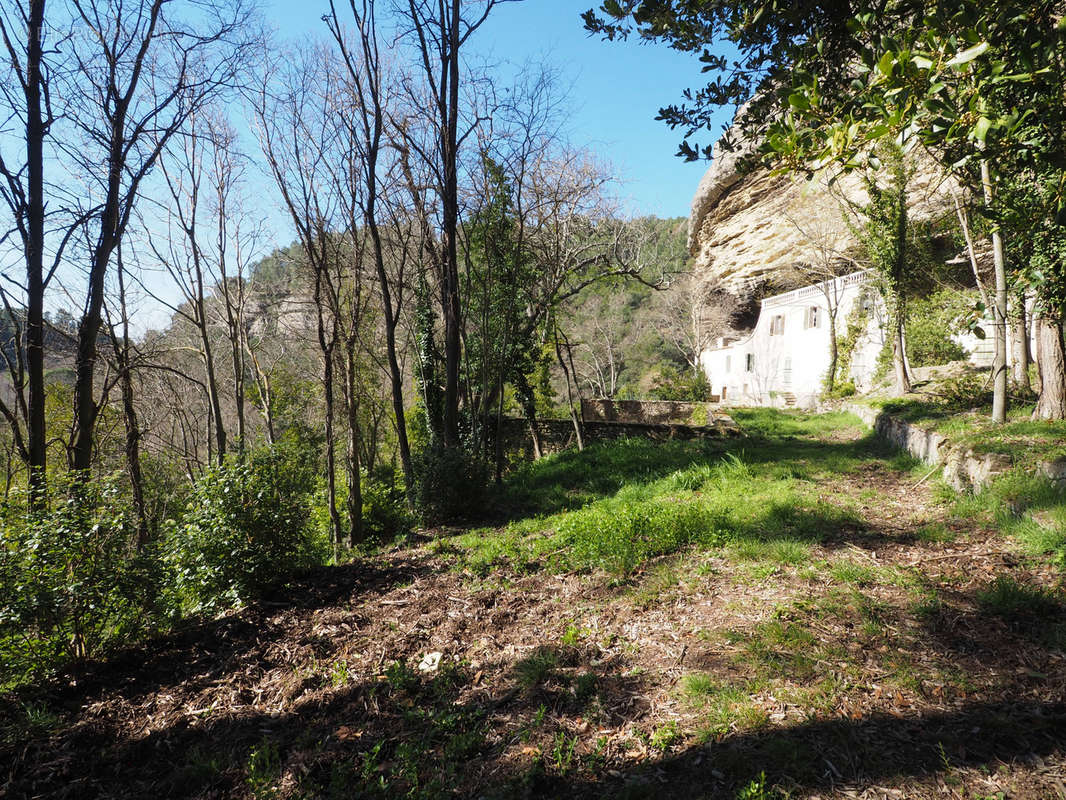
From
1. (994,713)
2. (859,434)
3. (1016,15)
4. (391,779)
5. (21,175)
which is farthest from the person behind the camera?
(859,434)

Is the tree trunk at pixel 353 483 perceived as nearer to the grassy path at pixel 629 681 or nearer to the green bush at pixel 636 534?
the grassy path at pixel 629 681

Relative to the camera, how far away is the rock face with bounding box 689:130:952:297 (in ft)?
69.6

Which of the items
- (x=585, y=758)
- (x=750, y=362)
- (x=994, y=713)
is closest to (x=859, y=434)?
(x=994, y=713)

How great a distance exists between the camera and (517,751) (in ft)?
8.11

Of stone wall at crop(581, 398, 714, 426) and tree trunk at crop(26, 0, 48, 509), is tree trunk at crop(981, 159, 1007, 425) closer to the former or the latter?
stone wall at crop(581, 398, 714, 426)

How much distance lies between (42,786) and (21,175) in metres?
6.33

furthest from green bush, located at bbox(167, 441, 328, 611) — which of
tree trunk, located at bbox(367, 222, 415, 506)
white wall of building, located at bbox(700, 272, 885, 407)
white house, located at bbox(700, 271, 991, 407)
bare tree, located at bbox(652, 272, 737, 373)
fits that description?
bare tree, located at bbox(652, 272, 737, 373)

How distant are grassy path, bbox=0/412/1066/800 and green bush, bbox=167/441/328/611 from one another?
306 mm

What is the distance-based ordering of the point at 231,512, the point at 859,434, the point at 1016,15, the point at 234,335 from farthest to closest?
the point at 234,335 < the point at 859,434 < the point at 231,512 < the point at 1016,15

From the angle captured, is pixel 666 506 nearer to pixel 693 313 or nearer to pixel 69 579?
pixel 69 579

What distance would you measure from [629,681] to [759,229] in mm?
27379

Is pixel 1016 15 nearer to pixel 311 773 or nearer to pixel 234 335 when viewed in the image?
pixel 311 773

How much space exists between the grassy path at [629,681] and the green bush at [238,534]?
306 millimetres

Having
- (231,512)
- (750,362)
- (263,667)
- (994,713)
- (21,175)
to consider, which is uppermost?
(21,175)
